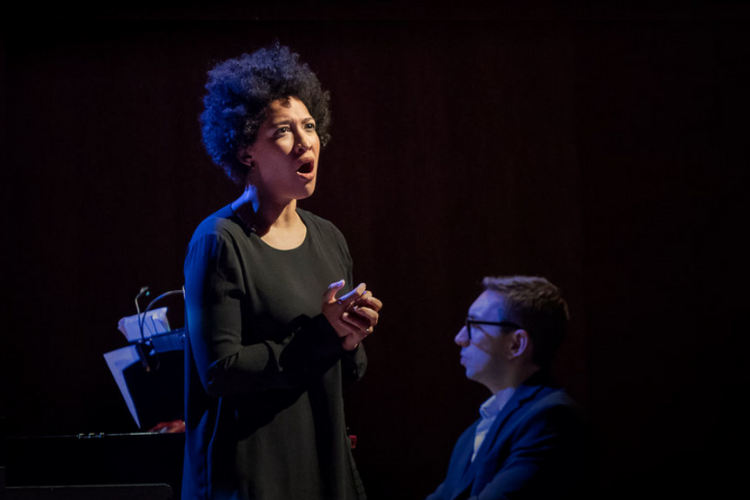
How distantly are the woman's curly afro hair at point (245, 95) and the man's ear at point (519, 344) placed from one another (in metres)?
0.82

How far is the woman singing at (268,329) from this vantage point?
131cm

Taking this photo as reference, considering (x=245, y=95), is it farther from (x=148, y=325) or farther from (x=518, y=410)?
(x=518, y=410)

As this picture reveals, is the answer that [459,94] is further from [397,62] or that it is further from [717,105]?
[717,105]

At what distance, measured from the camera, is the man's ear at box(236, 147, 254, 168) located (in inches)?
60.0

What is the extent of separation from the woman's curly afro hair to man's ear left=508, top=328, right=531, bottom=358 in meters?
0.82

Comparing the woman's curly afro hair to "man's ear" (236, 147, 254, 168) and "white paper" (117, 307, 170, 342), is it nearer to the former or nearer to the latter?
"man's ear" (236, 147, 254, 168)

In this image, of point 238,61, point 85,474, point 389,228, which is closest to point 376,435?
point 389,228

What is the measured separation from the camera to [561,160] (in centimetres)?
264

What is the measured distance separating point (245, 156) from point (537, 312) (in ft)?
3.02

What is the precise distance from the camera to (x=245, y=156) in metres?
1.53

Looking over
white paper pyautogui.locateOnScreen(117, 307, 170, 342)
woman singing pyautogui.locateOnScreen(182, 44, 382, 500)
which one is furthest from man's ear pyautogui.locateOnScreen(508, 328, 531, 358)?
white paper pyautogui.locateOnScreen(117, 307, 170, 342)

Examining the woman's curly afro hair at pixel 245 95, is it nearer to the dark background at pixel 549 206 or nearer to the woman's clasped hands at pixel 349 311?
the woman's clasped hands at pixel 349 311

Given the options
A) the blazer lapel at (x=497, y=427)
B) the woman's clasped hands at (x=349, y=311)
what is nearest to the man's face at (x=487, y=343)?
the blazer lapel at (x=497, y=427)

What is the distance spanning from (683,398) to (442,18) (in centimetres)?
173
